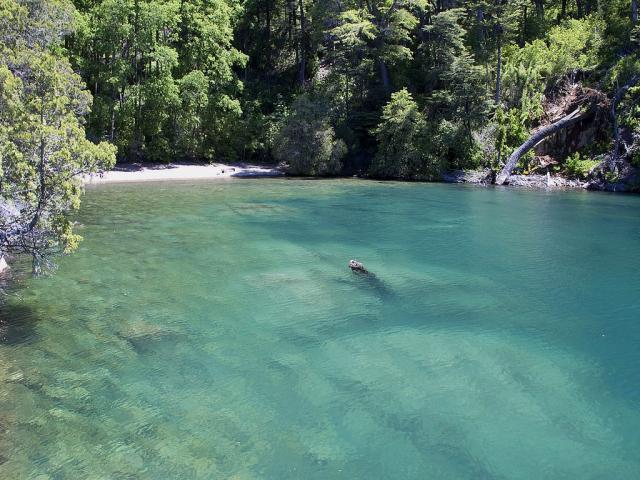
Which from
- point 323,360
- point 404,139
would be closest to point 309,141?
point 404,139

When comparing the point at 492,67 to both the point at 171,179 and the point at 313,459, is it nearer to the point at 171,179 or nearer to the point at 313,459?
the point at 171,179

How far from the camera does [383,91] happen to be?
46.8 metres

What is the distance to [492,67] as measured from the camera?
44688 millimetres

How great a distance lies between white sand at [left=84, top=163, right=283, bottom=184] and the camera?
1605 inches

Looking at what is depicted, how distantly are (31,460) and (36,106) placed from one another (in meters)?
6.74

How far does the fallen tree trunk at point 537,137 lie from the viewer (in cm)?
3947

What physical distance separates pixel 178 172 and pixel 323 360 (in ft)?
120

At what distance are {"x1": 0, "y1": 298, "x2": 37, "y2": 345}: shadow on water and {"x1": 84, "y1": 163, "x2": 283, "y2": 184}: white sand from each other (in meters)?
28.2

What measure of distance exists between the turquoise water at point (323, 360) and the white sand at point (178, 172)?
21760 mm

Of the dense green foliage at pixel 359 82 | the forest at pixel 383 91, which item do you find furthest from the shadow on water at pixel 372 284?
the dense green foliage at pixel 359 82

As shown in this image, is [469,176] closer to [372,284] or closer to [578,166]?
[578,166]

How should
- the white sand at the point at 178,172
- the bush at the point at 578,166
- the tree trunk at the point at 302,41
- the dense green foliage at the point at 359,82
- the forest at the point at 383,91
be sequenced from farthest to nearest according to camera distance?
the tree trunk at the point at 302,41
the dense green foliage at the point at 359,82
the white sand at the point at 178,172
the forest at the point at 383,91
the bush at the point at 578,166

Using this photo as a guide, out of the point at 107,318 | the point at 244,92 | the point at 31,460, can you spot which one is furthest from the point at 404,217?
the point at 244,92

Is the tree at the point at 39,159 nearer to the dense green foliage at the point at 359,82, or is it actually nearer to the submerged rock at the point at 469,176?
the dense green foliage at the point at 359,82
